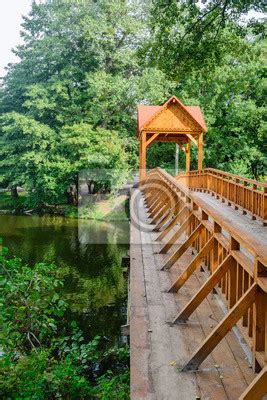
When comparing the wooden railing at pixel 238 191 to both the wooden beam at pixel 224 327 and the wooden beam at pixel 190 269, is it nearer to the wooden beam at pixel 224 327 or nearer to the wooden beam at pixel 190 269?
the wooden beam at pixel 190 269

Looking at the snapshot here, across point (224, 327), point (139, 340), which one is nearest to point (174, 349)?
point (139, 340)

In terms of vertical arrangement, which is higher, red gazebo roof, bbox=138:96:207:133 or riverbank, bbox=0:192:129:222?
red gazebo roof, bbox=138:96:207:133

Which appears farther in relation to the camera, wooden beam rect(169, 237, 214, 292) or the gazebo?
the gazebo

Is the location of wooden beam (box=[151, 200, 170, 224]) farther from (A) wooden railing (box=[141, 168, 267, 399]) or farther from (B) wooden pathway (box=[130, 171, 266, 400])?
(A) wooden railing (box=[141, 168, 267, 399])

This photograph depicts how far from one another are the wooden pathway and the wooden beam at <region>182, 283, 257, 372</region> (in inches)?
3.7

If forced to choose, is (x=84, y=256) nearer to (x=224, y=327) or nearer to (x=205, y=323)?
(x=205, y=323)

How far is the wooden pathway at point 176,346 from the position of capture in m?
3.30

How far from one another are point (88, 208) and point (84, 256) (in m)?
11.3

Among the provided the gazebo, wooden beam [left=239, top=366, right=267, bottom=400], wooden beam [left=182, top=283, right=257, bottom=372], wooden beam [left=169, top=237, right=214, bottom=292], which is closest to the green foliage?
wooden beam [left=169, top=237, right=214, bottom=292]

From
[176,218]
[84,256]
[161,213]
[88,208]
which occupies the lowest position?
[84,256]

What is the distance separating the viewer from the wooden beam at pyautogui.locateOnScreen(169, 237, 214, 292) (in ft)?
16.9

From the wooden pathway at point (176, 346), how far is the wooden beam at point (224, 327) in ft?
0.31

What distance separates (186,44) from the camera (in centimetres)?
1104

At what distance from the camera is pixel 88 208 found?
32.0 meters
